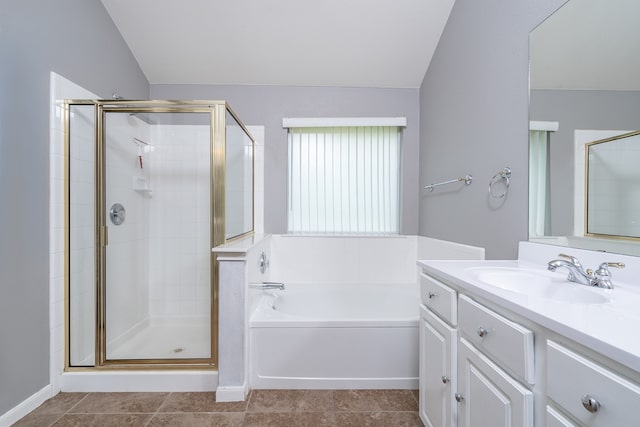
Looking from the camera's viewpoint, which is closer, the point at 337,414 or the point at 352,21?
the point at 337,414

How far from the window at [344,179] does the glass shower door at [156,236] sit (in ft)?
2.85

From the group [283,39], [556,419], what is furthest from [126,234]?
[556,419]

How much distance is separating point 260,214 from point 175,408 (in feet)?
5.07

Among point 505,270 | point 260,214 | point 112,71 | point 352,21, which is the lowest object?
point 505,270

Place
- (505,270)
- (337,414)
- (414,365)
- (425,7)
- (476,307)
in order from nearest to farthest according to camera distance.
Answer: (476,307), (505,270), (337,414), (414,365), (425,7)

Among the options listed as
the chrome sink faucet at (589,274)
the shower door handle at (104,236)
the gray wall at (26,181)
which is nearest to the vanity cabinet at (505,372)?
the chrome sink faucet at (589,274)

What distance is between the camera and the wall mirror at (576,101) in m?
0.93

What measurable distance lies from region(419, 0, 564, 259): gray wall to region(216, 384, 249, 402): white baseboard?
1610 mm

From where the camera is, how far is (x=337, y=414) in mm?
1423

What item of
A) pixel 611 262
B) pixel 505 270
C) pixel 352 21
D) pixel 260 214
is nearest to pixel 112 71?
pixel 260 214

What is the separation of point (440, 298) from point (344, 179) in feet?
5.42

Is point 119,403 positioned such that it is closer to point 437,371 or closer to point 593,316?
point 437,371

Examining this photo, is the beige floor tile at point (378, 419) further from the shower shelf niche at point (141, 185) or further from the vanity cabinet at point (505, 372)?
the shower shelf niche at point (141, 185)

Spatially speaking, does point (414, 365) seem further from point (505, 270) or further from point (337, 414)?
point (505, 270)
